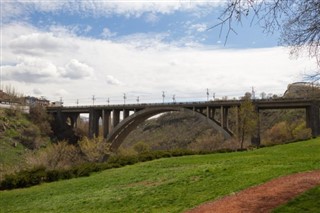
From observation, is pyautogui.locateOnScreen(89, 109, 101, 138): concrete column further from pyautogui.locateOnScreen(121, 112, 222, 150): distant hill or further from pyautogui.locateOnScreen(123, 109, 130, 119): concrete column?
pyautogui.locateOnScreen(121, 112, 222, 150): distant hill

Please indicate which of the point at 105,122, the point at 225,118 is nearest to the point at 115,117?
the point at 105,122

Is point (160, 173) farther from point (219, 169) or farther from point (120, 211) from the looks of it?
point (120, 211)

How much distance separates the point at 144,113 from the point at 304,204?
157ft

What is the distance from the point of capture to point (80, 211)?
12.8 meters

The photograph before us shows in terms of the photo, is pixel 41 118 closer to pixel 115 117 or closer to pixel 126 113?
A: pixel 115 117

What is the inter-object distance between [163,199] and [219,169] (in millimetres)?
4380

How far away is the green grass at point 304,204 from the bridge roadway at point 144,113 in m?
29.1

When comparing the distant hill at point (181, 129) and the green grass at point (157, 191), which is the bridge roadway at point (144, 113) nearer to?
the distant hill at point (181, 129)

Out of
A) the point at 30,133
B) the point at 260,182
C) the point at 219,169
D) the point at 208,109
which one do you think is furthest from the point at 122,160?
the point at 30,133

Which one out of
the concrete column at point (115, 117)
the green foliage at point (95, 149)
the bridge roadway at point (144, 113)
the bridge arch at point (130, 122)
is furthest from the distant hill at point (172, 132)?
the green foliage at point (95, 149)

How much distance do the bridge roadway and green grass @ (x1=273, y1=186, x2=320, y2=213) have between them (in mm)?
29120

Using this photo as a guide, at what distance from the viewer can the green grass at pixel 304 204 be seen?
8.20m

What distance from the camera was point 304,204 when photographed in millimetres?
8562

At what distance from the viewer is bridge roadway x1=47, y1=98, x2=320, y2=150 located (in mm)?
45781
